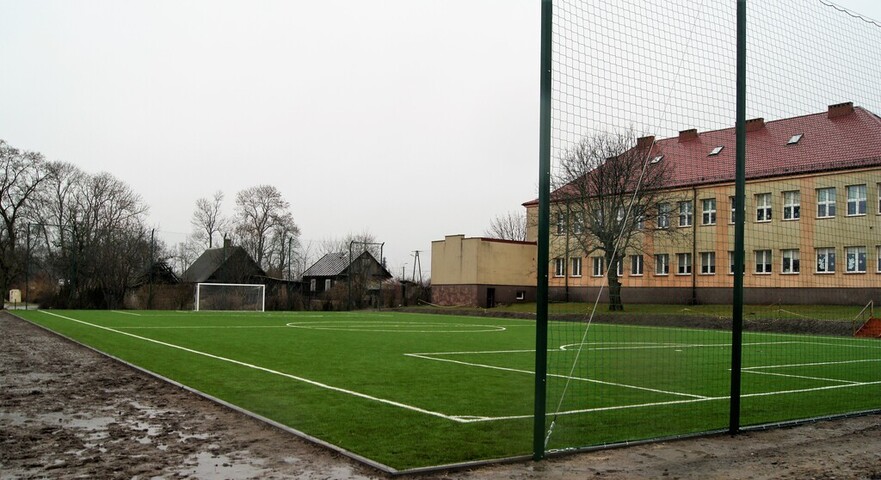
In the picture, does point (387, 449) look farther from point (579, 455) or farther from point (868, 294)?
point (868, 294)

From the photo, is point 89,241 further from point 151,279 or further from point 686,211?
point 686,211

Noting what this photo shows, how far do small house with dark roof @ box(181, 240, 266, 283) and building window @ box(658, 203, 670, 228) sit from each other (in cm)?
4445

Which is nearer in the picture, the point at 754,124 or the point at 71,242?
the point at 754,124

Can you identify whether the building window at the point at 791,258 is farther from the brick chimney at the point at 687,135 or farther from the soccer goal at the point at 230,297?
the soccer goal at the point at 230,297

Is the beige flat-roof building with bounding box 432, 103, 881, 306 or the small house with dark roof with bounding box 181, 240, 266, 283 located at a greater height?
the beige flat-roof building with bounding box 432, 103, 881, 306

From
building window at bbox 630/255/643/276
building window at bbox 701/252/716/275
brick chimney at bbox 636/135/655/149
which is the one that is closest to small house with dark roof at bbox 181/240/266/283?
building window at bbox 630/255/643/276

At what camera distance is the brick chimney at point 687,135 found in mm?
8828

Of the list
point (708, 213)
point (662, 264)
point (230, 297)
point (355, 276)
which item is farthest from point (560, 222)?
point (355, 276)

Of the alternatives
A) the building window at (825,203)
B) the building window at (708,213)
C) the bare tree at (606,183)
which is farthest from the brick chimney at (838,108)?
the bare tree at (606,183)

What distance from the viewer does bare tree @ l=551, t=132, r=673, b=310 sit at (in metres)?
8.13

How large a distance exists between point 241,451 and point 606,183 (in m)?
7.95

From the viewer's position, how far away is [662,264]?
41000 millimetres

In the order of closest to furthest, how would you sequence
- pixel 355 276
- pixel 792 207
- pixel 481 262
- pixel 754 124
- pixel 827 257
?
pixel 754 124, pixel 827 257, pixel 792 207, pixel 481 262, pixel 355 276

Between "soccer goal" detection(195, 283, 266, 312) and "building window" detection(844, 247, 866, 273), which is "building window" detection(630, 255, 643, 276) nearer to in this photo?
"building window" detection(844, 247, 866, 273)
